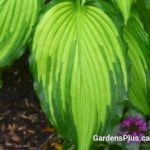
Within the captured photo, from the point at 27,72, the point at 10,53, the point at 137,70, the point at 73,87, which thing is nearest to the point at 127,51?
the point at 137,70

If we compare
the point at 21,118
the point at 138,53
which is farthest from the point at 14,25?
the point at 21,118

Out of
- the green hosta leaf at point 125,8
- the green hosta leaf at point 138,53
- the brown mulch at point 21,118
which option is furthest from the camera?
the brown mulch at point 21,118

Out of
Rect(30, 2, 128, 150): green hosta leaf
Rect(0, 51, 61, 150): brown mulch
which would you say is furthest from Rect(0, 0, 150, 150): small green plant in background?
Rect(0, 51, 61, 150): brown mulch

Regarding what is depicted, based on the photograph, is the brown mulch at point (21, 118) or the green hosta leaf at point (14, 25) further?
the brown mulch at point (21, 118)

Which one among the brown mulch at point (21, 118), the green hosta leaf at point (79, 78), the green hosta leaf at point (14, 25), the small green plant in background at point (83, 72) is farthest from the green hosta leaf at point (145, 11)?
the brown mulch at point (21, 118)

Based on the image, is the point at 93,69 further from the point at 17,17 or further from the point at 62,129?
the point at 17,17

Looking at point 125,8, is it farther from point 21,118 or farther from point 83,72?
point 21,118

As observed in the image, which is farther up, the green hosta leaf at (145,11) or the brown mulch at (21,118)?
the green hosta leaf at (145,11)

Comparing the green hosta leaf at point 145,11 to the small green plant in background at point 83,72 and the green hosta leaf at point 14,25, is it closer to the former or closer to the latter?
the small green plant in background at point 83,72
